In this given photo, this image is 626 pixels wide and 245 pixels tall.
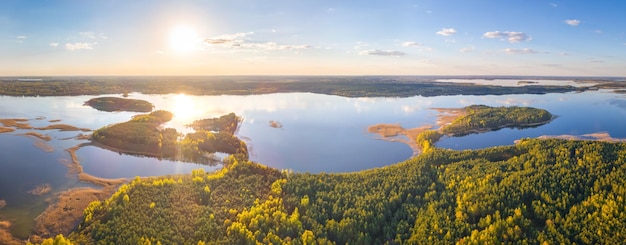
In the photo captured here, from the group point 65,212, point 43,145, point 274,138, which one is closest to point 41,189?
point 65,212

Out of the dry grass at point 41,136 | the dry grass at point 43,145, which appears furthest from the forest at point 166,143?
the dry grass at point 41,136

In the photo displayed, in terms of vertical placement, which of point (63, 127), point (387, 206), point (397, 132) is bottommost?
point (387, 206)

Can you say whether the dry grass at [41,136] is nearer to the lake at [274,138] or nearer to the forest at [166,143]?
the lake at [274,138]

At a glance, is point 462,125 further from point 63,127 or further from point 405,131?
point 63,127

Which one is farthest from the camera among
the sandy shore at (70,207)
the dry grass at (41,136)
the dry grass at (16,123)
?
the dry grass at (16,123)

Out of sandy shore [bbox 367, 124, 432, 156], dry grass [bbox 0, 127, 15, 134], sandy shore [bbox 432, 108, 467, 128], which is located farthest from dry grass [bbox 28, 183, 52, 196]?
sandy shore [bbox 432, 108, 467, 128]

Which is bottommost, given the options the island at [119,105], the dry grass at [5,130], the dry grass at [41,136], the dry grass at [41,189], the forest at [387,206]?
the dry grass at [41,189]
